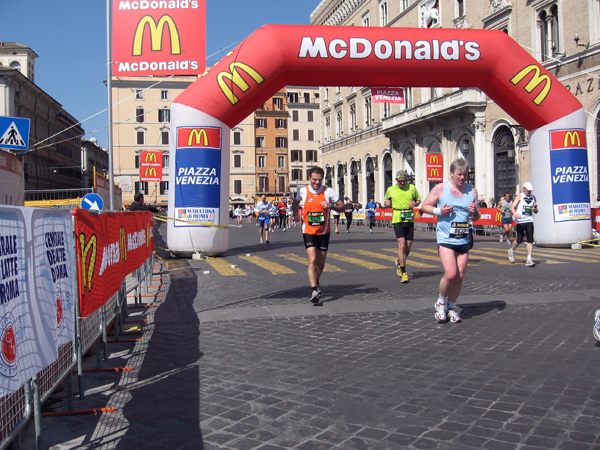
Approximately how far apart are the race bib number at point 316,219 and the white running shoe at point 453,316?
2274 millimetres

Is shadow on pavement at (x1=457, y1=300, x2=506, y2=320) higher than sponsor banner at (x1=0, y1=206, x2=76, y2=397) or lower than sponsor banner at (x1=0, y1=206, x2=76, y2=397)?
lower

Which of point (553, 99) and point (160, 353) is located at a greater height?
point (553, 99)

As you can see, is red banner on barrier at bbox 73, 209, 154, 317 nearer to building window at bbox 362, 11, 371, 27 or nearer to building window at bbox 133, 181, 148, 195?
building window at bbox 362, 11, 371, 27

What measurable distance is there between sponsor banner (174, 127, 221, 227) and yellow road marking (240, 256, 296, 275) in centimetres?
142

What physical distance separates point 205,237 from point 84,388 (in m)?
10.5

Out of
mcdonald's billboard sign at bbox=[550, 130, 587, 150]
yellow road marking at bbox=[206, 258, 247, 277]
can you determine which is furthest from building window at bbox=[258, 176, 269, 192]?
yellow road marking at bbox=[206, 258, 247, 277]

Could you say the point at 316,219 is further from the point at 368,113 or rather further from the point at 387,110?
the point at 368,113

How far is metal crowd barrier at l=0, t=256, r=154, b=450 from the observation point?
3.16 metres

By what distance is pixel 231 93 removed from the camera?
47.7ft

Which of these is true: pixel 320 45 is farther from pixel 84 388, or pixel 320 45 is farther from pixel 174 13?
pixel 84 388

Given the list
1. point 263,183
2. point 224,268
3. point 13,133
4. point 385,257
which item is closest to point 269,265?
point 224,268

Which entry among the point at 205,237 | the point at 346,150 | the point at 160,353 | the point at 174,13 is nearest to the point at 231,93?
the point at 205,237

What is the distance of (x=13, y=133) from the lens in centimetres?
1155

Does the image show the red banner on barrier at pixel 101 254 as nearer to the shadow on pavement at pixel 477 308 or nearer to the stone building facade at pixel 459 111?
the shadow on pavement at pixel 477 308
